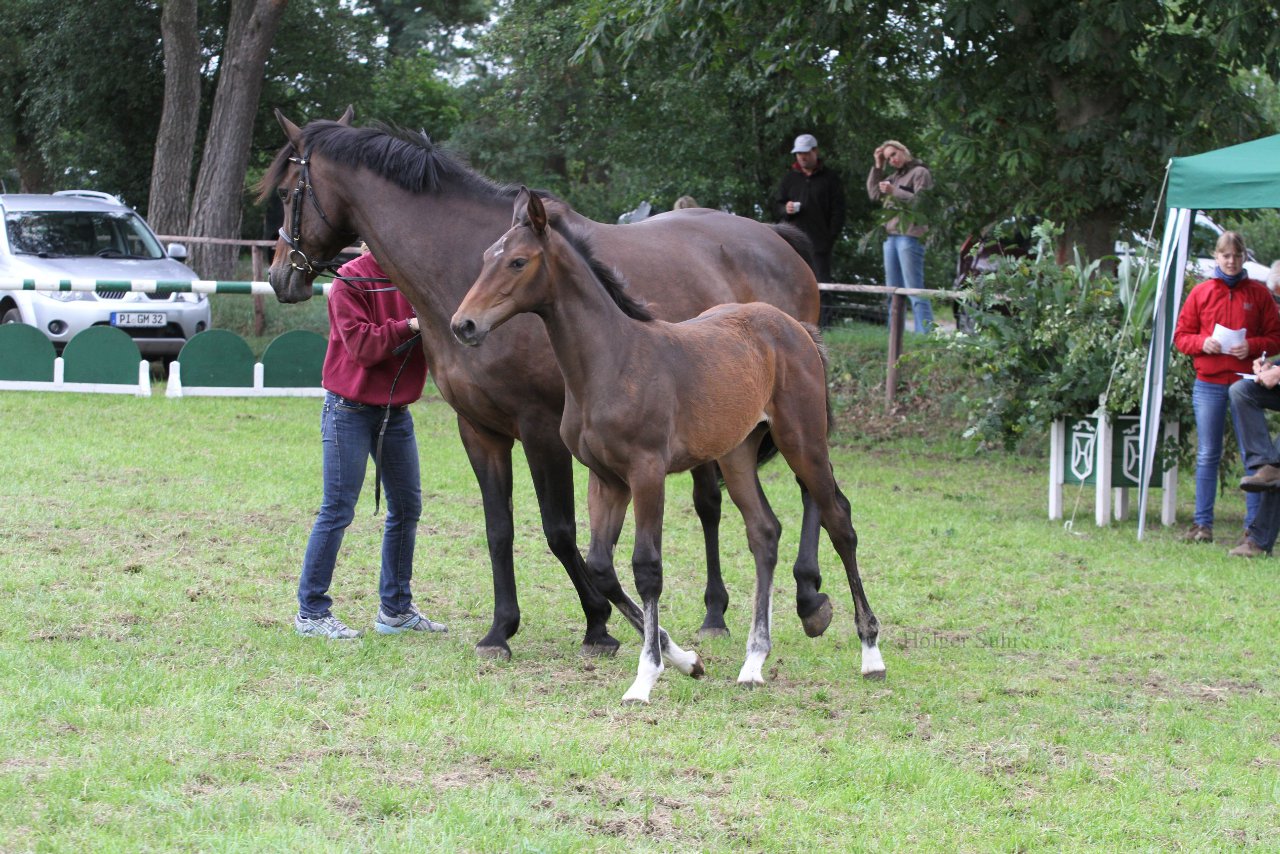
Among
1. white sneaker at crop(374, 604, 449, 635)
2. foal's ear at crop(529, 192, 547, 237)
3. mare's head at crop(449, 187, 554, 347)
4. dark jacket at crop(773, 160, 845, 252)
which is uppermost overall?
dark jacket at crop(773, 160, 845, 252)

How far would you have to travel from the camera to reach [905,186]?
1423cm

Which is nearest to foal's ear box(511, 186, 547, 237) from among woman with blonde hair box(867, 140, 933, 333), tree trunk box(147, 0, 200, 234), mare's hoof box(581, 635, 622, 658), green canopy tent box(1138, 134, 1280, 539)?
mare's hoof box(581, 635, 622, 658)

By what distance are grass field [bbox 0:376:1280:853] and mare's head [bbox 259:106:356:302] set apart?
1.67m

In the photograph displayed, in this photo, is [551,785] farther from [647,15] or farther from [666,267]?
[647,15]

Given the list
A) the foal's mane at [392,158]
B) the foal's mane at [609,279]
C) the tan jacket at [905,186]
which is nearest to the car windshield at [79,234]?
the tan jacket at [905,186]

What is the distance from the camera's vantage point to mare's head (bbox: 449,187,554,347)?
5094 mm

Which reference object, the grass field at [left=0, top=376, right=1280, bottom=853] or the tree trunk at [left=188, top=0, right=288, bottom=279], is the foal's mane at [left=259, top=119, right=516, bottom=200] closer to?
the grass field at [left=0, top=376, right=1280, bottom=853]

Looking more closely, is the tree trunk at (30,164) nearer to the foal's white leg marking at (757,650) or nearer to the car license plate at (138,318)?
the car license plate at (138,318)

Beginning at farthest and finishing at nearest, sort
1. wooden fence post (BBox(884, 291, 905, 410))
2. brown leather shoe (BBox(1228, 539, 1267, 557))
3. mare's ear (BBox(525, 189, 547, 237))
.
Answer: wooden fence post (BBox(884, 291, 905, 410)), brown leather shoe (BBox(1228, 539, 1267, 557)), mare's ear (BBox(525, 189, 547, 237))

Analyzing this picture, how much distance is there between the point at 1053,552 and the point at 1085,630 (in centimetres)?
212

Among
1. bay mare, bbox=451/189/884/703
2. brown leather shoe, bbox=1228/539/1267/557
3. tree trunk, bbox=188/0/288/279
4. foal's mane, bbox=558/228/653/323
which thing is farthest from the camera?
tree trunk, bbox=188/0/288/279

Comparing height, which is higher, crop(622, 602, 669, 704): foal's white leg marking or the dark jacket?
the dark jacket

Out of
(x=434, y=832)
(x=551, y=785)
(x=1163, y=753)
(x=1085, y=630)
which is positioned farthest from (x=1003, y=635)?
(x=434, y=832)

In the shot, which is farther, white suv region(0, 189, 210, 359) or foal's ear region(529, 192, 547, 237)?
white suv region(0, 189, 210, 359)
